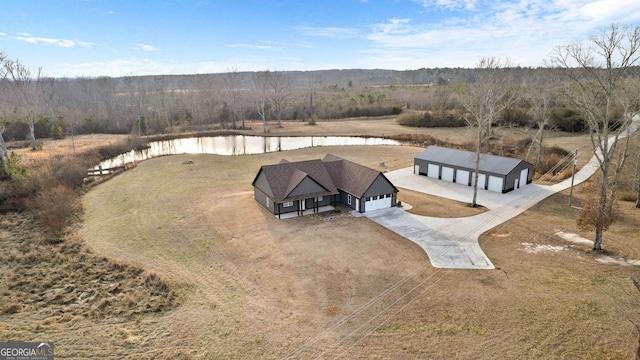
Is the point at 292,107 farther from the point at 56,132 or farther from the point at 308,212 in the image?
the point at 308,212

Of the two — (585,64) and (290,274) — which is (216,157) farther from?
(585,64)

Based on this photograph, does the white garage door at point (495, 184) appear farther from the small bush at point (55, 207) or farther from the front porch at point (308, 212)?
the small bush at point (55, 207)

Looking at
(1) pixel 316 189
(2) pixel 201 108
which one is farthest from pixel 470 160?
(2) pixel 201 108

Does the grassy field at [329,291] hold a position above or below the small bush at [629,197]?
below

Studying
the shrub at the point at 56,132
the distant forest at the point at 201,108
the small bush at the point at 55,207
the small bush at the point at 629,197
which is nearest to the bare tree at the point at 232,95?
the distant forest at the point at 201,108

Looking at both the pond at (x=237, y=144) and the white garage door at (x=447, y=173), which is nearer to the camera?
the white garage door at (x=447, y=173)
